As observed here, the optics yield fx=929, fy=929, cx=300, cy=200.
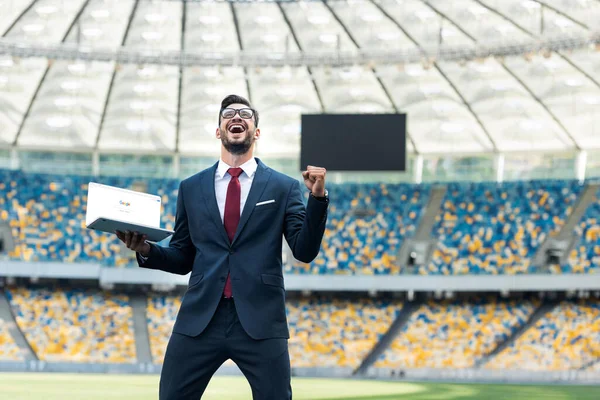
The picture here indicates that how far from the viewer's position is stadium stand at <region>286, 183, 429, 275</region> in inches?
1483

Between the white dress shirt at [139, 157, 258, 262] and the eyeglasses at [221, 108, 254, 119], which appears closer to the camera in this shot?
the eyeglasses at [221, 108, 254, 119]

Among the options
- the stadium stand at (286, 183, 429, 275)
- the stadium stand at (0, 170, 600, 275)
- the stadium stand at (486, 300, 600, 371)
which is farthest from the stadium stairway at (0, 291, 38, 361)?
the stadium stand at (486, 300, 600, 371)

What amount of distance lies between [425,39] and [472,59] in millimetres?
1719

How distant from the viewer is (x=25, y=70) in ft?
110

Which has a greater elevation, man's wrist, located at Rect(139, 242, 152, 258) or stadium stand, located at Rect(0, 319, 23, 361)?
man's wrist, located at Rect(139, 242, 152, 258)

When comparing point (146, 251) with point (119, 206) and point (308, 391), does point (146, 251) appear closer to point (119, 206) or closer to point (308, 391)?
point (119, 206)

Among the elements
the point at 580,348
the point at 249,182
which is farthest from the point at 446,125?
the point at 249,182

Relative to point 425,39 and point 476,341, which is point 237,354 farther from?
point 476,341

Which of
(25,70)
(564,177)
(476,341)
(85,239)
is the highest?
(25,70)

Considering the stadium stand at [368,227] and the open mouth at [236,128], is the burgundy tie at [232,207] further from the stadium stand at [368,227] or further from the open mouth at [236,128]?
the stadium stand at [368,227]

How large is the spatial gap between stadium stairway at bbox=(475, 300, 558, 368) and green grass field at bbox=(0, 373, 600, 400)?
582 cm

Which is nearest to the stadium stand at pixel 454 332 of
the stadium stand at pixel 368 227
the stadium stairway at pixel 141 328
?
the stadium stand at pixel 368 227

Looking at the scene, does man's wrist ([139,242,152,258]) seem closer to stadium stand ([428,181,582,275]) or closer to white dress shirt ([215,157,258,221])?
white dress shirt ([215,157,258,221])

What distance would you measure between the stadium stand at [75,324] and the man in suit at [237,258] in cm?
2911
